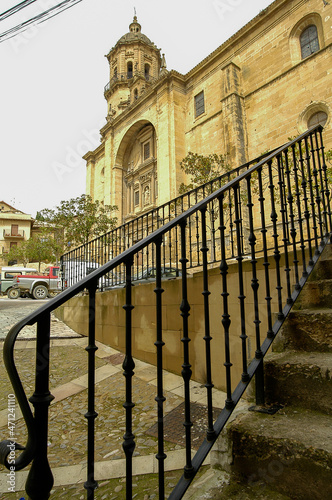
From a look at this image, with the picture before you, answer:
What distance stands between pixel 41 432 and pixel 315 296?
2.22 meters

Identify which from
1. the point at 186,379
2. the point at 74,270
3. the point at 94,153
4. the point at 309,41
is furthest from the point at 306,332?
the point at 94,153

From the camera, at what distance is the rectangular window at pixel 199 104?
19.6 m

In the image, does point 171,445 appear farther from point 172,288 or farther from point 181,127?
point 181,127

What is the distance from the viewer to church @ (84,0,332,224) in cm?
1381

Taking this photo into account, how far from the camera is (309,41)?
14234 millimetres

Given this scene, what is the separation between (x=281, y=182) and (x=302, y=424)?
6.61 feet

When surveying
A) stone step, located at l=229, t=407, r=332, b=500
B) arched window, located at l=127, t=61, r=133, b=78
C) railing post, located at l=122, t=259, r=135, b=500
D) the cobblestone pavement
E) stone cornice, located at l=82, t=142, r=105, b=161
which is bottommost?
the cobblestone pavement

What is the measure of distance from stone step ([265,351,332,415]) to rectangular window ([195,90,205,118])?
67.4 ft

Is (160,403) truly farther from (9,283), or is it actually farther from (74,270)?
(9,283)

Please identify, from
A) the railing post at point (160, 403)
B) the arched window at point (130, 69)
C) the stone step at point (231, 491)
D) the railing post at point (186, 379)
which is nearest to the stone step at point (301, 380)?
the stone step at point (231, 491)

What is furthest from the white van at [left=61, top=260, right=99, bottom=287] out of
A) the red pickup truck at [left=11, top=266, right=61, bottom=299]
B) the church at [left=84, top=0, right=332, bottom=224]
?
the church at [left=84, top=0, right=332, bottom=224]

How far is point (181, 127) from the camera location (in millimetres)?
20422

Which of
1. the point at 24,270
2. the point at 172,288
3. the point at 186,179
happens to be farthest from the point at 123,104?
the point at 172,288

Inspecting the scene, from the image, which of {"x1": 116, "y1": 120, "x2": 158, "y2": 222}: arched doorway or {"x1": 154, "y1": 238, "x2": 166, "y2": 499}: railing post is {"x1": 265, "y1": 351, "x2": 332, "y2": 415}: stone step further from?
{"x1": 116, "y1": 120, "x2": 158, "y2": 222}: arched doorway
